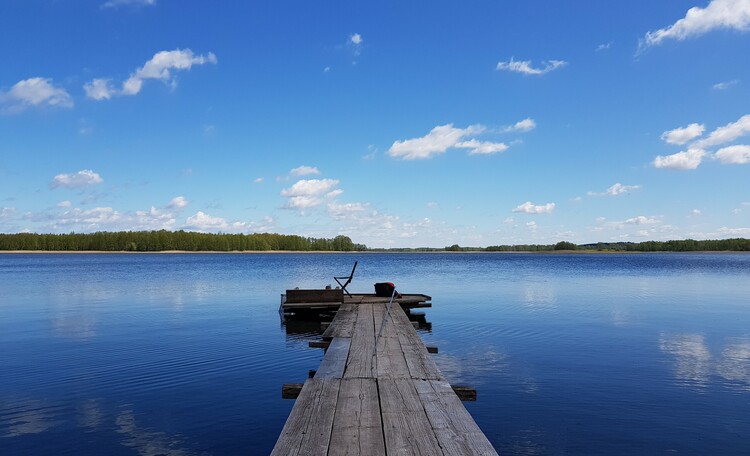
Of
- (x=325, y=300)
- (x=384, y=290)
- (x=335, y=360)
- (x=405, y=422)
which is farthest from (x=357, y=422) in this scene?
(x=384, y=290)

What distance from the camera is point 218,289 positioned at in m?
39.7

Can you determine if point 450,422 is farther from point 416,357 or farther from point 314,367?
point 314,367

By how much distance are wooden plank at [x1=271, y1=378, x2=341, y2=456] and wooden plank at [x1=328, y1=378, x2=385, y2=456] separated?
0.10 m

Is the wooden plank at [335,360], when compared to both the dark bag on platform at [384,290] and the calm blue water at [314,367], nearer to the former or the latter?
the calm blue water at [314,367]

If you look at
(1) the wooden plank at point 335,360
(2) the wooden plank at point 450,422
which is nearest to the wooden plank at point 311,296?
(1) the wooden plank at point 335,360

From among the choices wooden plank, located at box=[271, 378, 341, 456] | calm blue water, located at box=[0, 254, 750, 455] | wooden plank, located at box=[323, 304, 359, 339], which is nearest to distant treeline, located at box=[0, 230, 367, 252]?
calm blue water, located at box=[0, 254, 750, 455]

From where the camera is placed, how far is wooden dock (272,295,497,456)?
562cm

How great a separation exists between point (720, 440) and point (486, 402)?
4114mm

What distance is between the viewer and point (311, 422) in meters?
6.41

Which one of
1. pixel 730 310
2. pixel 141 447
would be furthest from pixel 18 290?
pixel 730 310

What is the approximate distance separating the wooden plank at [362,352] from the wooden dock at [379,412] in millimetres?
18

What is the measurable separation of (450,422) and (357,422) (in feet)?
3.83

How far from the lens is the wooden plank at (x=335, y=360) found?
8.98 m

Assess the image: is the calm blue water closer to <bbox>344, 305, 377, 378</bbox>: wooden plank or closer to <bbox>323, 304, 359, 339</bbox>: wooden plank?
<bbox>323, 304, 359, 339</bbox>: wooden plank
